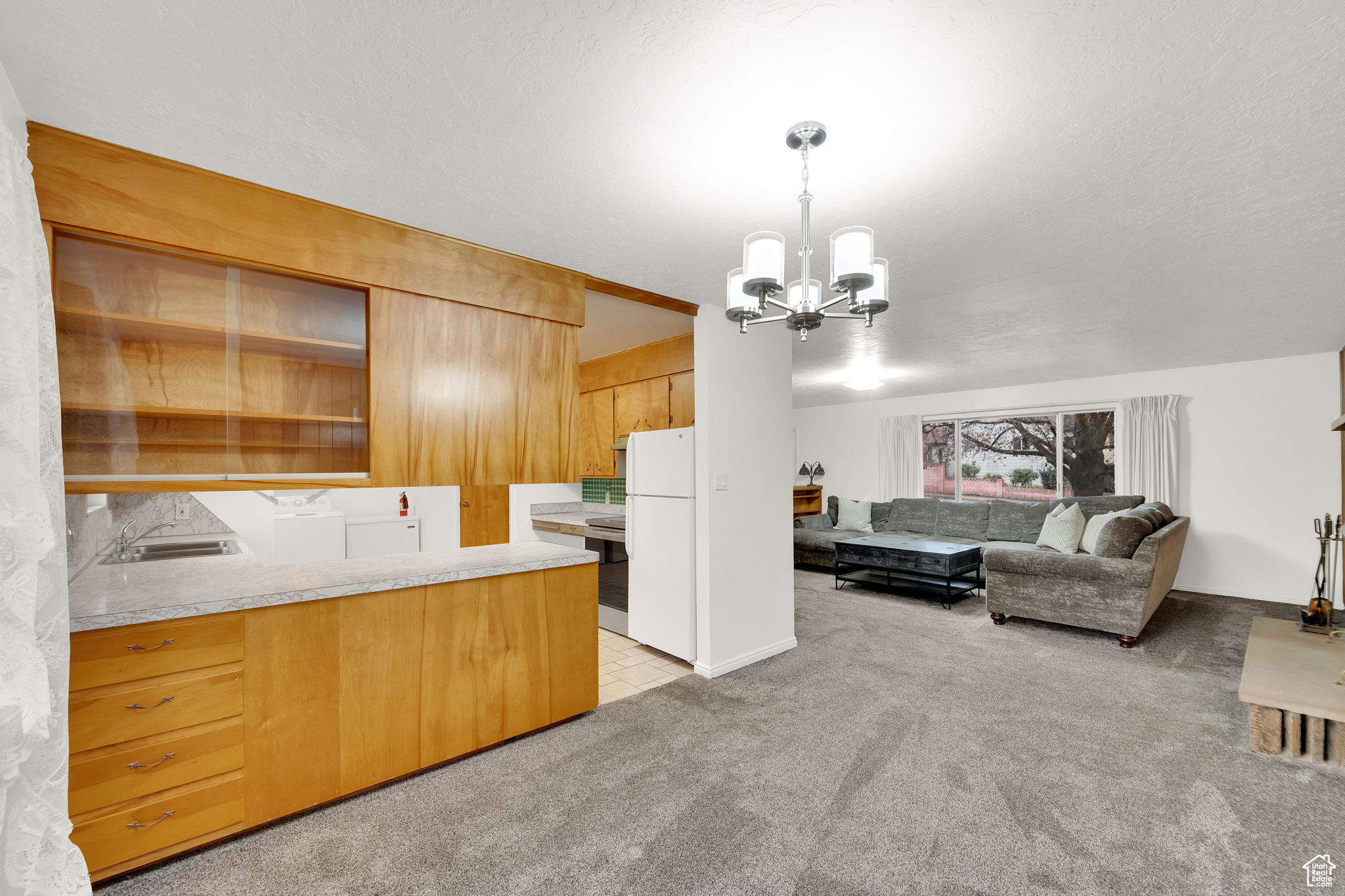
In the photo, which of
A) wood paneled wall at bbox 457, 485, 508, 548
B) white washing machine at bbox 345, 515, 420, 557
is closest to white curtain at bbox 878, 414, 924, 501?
wood paneled wall at bbox 457, 485, 508, 548

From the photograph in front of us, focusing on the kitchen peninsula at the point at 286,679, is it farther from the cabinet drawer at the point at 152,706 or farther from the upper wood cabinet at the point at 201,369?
the upper wood cabinet at the point at 201,369

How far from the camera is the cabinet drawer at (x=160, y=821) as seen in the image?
160 centimetres

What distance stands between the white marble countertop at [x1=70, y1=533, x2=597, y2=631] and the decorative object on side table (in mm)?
6216

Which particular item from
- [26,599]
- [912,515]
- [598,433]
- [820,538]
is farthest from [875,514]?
[26,599]

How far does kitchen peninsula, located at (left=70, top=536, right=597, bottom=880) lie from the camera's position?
1.64m

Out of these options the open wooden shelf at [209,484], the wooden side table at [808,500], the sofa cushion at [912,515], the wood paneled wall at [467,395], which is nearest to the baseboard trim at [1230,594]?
the sofa cushion at [912,515]

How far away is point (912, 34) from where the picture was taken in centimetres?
124

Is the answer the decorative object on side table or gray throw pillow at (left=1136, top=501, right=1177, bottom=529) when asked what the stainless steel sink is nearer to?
gray throw pillow at (left=1136, top=501, right=1177, bottom=529)

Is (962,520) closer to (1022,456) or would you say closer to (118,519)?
(1022,456)

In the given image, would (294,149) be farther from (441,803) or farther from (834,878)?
(834,878)

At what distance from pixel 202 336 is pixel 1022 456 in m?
7.64

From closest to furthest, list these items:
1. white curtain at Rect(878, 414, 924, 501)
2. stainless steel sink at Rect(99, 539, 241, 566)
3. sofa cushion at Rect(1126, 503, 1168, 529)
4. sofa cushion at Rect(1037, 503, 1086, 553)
Result: stainless steel sink at Rect(99, 539, 241, 566), sofa cushion at Rect(1126, 503, 1168, 529), sofa cushion at Rect(1037, 503, 1086, 553), white curtain at Rect(878, 414, 924, 501)

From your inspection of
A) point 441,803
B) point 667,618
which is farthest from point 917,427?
point 441,803

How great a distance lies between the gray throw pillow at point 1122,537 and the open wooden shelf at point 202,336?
15.6 feet
